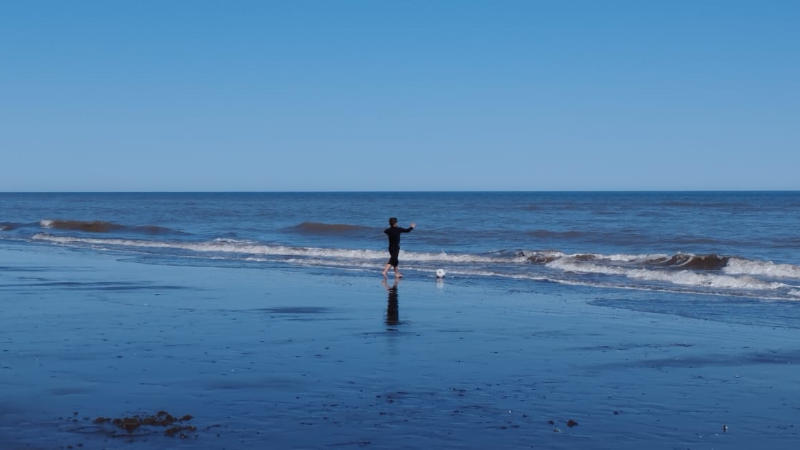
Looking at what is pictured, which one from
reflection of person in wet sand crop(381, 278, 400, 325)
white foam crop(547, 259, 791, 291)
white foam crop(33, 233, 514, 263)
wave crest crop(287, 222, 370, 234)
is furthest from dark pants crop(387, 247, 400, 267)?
wave crest crop(287, 222, 370, 234)

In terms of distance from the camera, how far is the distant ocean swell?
19.7 metres

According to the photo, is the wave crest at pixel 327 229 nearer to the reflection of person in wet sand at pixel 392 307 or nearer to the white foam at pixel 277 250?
the white foam at pixel 277 250

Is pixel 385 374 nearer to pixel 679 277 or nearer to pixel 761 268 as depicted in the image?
pixel 679 277

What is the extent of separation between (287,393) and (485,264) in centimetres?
1846

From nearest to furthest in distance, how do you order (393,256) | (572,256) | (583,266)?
(393,256) < (583,266) < (572,256)

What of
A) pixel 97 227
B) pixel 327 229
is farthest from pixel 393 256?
pixel 97 227

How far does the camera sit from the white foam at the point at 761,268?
22.9m

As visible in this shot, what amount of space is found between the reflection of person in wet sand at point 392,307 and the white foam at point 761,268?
10698 mm

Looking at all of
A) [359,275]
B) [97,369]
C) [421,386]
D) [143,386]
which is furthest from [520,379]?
[359,275]

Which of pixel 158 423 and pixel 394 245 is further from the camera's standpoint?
pixel 394 245

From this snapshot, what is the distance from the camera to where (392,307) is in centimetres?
1523

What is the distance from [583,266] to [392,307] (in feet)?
36.8

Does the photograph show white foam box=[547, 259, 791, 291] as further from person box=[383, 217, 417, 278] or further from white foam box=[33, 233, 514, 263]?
person box=[383, 217, 417, 278]

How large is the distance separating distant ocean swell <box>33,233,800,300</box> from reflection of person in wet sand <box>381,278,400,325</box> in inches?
167
